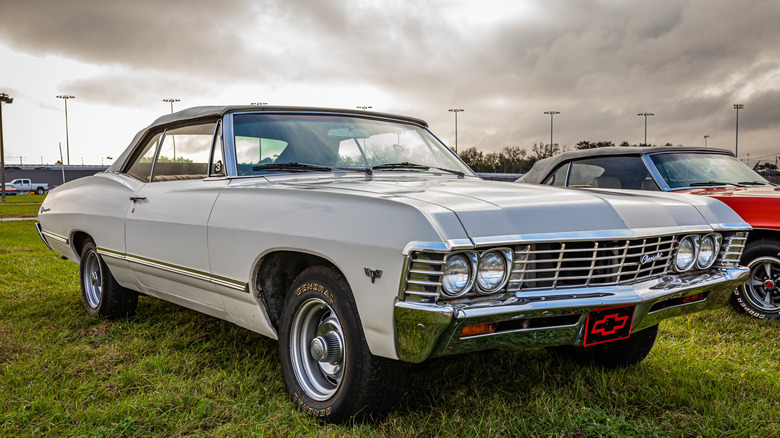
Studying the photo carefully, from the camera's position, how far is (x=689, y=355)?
153 inches

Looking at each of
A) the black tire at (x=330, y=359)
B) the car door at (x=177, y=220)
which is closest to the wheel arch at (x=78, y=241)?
the car door at (x=177, y=220)

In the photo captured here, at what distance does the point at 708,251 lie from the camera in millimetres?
3178

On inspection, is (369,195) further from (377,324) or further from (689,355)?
(689,355)

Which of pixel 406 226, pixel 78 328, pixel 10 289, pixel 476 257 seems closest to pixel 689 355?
pixel 476 257

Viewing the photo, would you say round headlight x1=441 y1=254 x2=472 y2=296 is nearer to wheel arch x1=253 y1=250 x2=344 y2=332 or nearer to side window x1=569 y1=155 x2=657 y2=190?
wheel arch x1=253 y1=250 x2=344 y2=332

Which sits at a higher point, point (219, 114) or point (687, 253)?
point (219, 114)

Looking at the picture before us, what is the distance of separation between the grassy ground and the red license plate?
438 millimetres

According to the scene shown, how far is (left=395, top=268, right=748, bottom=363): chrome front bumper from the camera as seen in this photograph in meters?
2.25

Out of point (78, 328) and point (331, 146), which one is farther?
point (78, 328)

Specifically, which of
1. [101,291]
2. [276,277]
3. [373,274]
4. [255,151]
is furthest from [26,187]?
[373,274]

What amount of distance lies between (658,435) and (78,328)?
3967mm

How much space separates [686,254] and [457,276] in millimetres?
1430

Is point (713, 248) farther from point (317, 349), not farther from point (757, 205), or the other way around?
point (757, 205)

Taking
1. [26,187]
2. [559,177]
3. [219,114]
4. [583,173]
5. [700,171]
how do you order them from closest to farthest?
[219,114] → [700,171] → [583,173] → [559,177] → [26,187]
